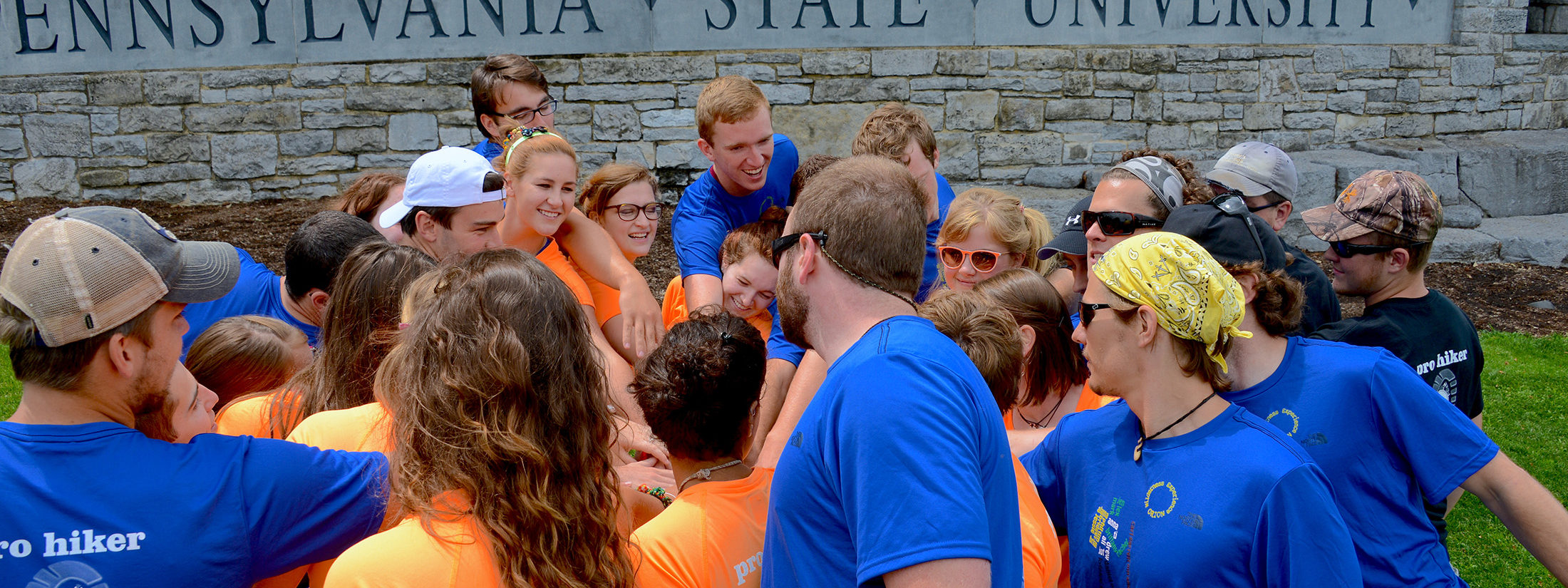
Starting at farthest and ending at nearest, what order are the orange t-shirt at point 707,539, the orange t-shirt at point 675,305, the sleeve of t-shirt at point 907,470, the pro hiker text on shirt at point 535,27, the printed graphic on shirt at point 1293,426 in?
the pro hiker text on shirt at point 535,27 → the orange t-shirt at point 675,305 → the printed graphic on shirt at point 1293,426 → the orange t-shirt at point 707,539 → the sleeve of t-shirt at point 907,470

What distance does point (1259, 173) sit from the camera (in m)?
3.81

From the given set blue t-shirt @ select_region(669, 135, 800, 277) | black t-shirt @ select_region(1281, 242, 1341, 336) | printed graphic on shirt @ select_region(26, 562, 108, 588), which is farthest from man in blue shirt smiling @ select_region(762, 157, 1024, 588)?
black t-shirt @ select_region(1281, 242, 1341, 336)

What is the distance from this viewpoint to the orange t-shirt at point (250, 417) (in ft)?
7.10

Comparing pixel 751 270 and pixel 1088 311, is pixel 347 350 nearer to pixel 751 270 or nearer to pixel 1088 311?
pixel 751 270

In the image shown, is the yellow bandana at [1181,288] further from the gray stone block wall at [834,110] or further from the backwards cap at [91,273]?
the gray stone block wall at [834,110]

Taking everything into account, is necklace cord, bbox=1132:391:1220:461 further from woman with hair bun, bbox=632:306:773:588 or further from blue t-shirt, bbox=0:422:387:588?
blue t-shirt, bbox=0:422:387:588

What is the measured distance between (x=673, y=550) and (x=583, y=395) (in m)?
0.37

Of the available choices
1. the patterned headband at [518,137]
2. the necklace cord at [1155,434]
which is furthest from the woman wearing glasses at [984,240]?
the patterned headband at [518,137]

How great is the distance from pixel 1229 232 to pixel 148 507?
2.47 m

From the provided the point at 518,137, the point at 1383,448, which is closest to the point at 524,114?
the point at 518,137

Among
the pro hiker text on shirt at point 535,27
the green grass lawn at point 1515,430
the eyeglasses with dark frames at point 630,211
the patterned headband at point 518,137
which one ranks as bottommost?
the green grass lawn at point 1515,430

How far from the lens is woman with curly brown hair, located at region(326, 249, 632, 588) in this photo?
60.2 inches

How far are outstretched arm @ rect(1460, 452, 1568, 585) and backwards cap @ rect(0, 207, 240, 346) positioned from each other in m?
2.56

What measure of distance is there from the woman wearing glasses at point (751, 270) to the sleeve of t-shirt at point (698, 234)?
212mm
